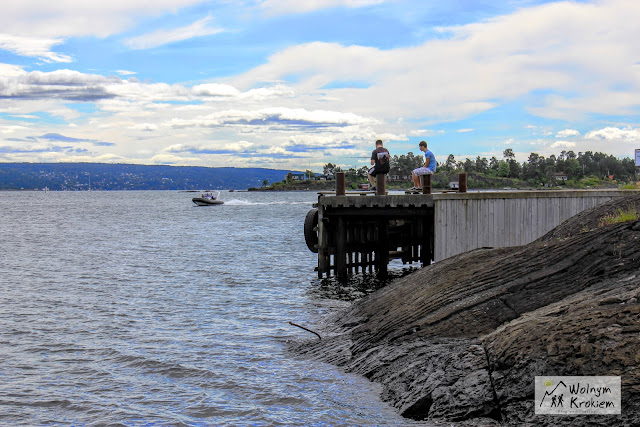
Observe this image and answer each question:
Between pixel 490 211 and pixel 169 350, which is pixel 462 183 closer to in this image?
pixel 490 211

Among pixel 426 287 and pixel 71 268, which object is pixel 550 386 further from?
pixel 71 268

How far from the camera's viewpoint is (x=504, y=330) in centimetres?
823

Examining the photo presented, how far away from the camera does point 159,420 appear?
29.7 ft

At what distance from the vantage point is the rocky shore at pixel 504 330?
23.1 feet

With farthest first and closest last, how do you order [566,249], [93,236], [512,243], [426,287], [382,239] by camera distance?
[93,236] → [382,239] → [512,243] → [426,287] → [566,249]

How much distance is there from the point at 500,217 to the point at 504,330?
8.97m

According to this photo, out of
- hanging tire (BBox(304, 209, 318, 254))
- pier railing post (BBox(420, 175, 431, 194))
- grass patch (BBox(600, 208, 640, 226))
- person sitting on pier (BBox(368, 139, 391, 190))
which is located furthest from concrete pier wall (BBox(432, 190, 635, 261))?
hanging tire (BBox(304, 209, 318, 254))

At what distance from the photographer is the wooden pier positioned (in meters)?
16.7

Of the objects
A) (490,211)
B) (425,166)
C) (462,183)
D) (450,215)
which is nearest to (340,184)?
(425,166)

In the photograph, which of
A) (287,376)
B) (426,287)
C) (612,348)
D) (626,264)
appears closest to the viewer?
(612,348)

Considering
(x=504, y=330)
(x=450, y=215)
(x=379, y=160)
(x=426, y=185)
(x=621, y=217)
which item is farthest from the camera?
(x=379, y=160)

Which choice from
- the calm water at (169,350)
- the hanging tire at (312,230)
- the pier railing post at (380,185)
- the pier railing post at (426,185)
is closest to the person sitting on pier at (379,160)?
the pier railing post at (380,185)

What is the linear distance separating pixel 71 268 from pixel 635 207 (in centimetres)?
2527

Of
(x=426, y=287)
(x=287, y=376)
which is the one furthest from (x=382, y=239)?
(x=287, y=376)
